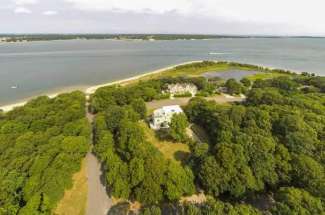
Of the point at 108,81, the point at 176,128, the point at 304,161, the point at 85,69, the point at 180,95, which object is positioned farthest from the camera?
the point at 85,69

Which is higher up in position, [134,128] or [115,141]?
[134,128]

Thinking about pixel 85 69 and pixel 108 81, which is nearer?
pixel 108 81

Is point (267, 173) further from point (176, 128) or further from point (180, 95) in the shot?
point (180, 95)

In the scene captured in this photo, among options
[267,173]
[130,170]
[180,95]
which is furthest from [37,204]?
[180,95]

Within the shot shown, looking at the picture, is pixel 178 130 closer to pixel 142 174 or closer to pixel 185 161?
pixel 185 161

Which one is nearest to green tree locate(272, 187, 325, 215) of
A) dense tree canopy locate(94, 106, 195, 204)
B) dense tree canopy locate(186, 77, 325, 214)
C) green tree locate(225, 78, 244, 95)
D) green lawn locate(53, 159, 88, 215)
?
dense tree canopy locate(186, 77, 325, 214)

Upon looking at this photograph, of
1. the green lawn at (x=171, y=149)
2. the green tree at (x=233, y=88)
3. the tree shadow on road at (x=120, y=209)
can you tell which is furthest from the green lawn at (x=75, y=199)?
the green tree at (x=233, y=88)

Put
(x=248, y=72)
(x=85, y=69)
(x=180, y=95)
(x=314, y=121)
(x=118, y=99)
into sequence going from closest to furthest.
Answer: (x=314, y=121)
(x=118, y=99)
(x=180, y=95)
(x=248, y=72)
(x=85, y=69)
